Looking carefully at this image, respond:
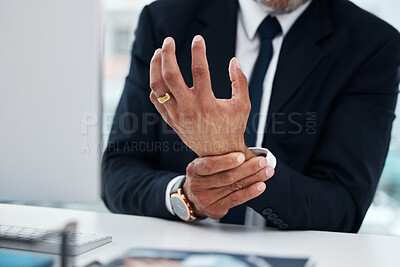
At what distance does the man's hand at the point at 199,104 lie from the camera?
0.84 metres

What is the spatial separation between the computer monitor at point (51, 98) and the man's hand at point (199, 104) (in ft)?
0.53

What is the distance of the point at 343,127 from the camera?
1351 mm

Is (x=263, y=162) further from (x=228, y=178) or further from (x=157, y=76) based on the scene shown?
(x=157, y=76)

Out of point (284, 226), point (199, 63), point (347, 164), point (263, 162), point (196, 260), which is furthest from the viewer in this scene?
point (347, 164)

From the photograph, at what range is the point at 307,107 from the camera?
1420 millimetres

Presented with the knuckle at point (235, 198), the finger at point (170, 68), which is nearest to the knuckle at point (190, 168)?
the knuckle at point (235, 198)

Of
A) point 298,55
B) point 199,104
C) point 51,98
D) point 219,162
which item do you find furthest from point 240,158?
point 298,55

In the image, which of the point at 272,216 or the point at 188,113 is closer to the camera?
the point at 188,113

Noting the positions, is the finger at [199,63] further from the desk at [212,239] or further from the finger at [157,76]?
the desk at [212,239]

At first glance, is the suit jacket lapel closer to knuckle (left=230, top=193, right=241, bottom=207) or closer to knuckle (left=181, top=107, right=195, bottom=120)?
knuckle (left=230, top=193, right=241, bottom=207)

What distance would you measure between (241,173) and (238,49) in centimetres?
68

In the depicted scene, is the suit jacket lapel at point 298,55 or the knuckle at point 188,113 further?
the suit jacket lapel at point 298,55

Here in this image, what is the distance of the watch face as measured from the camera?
3.50 feet

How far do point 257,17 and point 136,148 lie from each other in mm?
608
